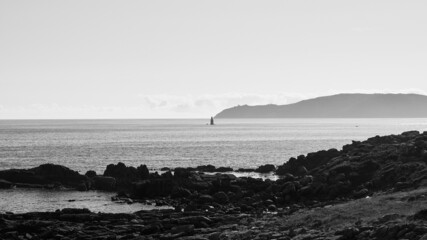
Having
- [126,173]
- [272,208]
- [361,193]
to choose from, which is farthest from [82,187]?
[361,193]

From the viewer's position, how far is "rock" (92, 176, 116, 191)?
6831 centimetres

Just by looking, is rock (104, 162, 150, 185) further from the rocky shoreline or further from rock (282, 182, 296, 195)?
rock (282, 182, 296, 195)

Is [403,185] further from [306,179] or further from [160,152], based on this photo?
[160,152]

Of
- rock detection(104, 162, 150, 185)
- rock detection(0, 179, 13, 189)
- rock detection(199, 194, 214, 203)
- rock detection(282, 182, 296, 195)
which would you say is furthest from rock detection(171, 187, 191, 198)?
rock detection(0, 179, 13, 189)

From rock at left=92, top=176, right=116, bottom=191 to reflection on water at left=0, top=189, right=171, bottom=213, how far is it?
2.02 m

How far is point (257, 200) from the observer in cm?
5338

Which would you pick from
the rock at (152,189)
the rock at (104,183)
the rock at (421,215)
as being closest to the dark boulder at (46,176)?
the rock at (104,183)

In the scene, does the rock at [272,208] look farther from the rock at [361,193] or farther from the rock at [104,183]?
the rock at [104,183]

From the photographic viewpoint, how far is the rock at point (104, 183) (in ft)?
224

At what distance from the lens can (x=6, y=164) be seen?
330ft

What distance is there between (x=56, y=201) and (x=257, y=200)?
21.3 meters

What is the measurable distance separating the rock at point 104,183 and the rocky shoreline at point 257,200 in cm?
Answer: 13

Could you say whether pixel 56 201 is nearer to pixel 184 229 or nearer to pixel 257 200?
pixel 257 200

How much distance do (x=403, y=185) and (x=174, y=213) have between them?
19508mm
